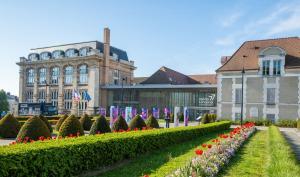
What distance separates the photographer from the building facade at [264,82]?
3744 centimetres

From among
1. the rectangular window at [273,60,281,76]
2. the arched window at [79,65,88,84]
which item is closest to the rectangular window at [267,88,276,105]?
the rectangular window at [273,60,281,76]

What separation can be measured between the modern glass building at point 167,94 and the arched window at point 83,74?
6071 mm

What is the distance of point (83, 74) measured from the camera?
66.9m

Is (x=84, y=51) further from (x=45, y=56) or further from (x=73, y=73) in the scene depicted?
(x=45, y=56)

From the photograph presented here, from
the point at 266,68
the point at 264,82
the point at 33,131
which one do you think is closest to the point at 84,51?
the point at 266,68

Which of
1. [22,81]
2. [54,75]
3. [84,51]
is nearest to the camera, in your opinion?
[84,51]

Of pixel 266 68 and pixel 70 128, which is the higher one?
pixel 266 68

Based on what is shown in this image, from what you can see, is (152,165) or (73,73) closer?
(152,165)

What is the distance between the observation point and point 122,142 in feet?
35.2

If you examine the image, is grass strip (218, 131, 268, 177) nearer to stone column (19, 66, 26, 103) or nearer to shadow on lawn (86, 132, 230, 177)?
shadow on lawn (86, 132, 230, 177)

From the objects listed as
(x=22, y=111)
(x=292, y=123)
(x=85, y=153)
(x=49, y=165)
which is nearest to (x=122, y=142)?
(x=85, y=153)

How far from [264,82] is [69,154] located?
117 feet

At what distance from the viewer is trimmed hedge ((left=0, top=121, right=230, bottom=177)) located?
6.53 metres

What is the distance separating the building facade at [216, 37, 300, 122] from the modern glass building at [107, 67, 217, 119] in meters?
11.6
